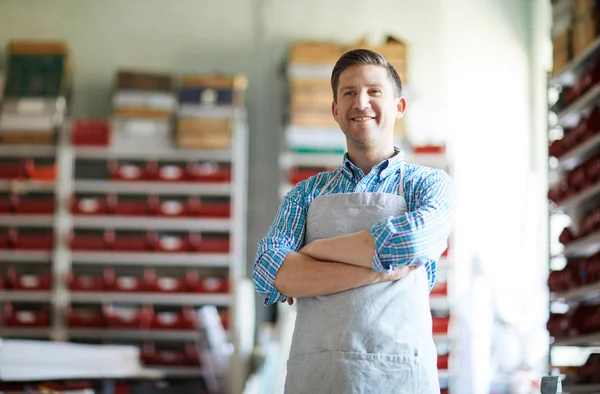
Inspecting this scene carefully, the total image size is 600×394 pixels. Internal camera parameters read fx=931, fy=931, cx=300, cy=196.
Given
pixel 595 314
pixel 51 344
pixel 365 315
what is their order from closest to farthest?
pixel 365 315 < pixel 595 314 < pixel 51 344

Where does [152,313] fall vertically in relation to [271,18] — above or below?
below

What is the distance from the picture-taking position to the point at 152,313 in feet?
23.9

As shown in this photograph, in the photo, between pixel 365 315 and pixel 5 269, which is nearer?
pixel 365 315

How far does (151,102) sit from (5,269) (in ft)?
6.07

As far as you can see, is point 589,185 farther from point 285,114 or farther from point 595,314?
point 285,114

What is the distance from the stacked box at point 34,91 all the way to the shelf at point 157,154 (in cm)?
33

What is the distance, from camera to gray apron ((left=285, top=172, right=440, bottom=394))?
1841 mm

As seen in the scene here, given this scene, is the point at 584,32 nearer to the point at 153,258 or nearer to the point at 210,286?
the point at 210,286

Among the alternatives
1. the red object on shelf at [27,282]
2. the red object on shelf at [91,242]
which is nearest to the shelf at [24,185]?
the red object on shelf at [91,242]

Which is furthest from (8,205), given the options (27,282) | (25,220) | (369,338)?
(369,338)

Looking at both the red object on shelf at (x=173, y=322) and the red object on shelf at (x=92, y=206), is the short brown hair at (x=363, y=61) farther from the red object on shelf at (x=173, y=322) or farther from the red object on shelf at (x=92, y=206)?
the red object on shelf at (x=92, y=206)

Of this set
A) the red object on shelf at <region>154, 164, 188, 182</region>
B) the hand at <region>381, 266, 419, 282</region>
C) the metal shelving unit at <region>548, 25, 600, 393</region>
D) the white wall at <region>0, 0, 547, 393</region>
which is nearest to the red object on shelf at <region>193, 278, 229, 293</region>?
the white wall at <region>0, 0, 547, 393</region>

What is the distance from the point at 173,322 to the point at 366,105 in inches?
218

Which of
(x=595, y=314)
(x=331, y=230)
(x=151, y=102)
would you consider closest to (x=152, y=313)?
(x=151, y=102)
